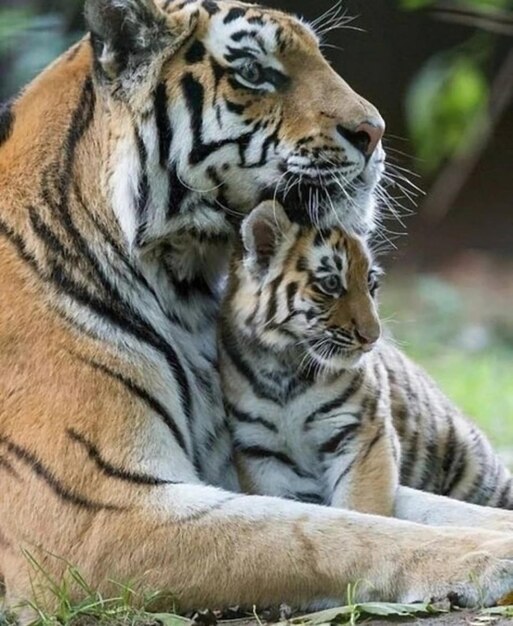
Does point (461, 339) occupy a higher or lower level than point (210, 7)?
lower

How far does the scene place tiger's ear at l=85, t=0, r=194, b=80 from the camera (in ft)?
13.3

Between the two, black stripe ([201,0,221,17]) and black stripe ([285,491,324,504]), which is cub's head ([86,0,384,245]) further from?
black stripe ([285,491,324,504])

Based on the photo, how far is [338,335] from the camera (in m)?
4.21

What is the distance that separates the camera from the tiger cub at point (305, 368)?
4250mm

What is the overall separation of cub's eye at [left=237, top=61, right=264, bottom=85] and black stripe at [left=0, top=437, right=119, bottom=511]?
1.07m

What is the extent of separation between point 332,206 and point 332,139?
20 centimetres

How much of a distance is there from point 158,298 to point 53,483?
0.58 m

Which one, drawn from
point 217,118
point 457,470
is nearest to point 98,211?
point 217,118

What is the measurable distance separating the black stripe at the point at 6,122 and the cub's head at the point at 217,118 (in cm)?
33

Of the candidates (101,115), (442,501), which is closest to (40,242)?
(101,115)

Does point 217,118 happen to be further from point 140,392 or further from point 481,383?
point 481,383

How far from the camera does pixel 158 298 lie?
4238 mm

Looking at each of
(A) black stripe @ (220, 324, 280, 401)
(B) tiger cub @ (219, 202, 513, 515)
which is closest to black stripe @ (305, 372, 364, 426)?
(B) tiger cub @ (219, 202, 513, 515)

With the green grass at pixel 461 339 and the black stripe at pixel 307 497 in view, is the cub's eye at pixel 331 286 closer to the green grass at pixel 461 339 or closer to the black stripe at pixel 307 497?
the black stripe at pixel 307 497
